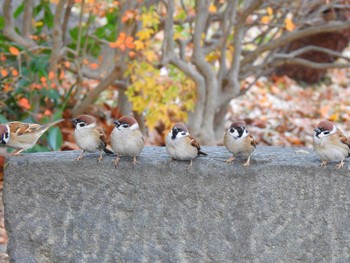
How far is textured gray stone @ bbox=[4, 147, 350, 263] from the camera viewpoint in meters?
4.27

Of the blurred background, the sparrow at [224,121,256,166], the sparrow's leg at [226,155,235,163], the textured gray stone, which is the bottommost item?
the textured gray stone

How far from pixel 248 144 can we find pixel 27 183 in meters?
1.41

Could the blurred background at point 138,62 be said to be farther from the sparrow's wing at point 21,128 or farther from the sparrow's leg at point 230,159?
the sparrow's leg at point 230,159

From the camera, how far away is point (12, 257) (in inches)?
175

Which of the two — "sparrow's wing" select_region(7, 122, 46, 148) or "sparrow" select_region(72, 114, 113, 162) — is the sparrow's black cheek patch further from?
"sparrow's wing" select_region(7, 122, 46, 148)

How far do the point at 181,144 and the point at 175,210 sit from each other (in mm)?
451

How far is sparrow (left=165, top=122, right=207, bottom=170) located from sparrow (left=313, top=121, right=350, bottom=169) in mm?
732

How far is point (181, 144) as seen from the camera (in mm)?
4145

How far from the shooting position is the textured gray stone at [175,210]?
427 centimetres

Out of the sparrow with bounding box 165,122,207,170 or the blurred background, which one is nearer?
the sparrow with bounding box 165,122,207,170

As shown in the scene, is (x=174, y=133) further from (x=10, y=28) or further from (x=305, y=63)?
(x=305, y=63)

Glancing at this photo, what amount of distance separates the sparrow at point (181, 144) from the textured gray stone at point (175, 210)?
10 cm

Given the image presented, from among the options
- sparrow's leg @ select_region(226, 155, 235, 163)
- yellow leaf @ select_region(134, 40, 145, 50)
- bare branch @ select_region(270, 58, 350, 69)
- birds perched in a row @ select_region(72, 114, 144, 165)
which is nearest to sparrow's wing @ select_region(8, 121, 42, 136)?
birds perched in a row @ select_region(72, 114, 144, 165)

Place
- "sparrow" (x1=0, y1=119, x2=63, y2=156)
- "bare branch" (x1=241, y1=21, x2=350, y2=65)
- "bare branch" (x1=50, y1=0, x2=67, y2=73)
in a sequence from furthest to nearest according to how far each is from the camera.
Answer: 1. "bare branch" (x1=241, y1=21, x2=350, y2=65)
2. "bare branch" (x1=50, y1=0, x2=67, y2=73)
3. "sparrow" (x1=0, y1=119, x2=63, y2=156)
